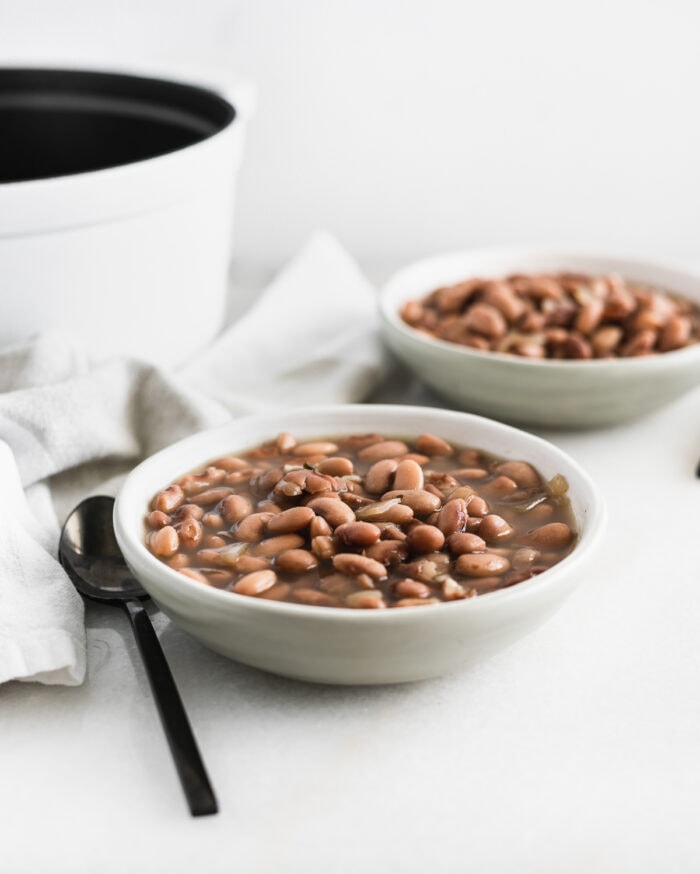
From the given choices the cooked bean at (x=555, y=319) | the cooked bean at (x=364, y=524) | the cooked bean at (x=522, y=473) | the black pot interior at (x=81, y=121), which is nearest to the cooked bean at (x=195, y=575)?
the cooked bean at (x=364, y=524)

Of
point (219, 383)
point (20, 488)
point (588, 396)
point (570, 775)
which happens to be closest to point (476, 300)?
point (588, 396)

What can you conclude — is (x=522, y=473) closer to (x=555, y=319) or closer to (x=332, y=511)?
(x=332, y=511)

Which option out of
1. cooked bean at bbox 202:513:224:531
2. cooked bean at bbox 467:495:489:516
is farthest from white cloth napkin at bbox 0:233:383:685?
cooked bean at bbox 467:495:489:516

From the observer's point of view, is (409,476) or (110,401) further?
(110,401)

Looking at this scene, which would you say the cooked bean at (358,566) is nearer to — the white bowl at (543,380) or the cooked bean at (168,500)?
the cooked bean at (168,500)

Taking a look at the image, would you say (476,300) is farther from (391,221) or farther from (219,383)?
(391,221)

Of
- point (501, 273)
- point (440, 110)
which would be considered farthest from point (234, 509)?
point (440, 110)
